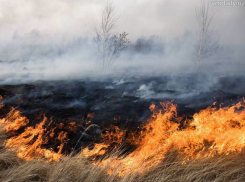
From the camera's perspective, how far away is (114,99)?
26.4 feet

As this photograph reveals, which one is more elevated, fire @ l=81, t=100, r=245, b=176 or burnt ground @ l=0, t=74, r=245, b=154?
burnt ground @ l=0, t=74, r=245, b=154

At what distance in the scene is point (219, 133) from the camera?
15.6 ft

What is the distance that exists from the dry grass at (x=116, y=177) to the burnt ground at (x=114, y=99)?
257 centimetres

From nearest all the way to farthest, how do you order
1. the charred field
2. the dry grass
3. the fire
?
the dry grass, the charred field, the fire

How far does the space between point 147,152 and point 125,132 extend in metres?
1.46

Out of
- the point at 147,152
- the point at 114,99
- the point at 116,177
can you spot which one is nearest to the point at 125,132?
the point at 147,152

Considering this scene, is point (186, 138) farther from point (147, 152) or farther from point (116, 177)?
point (116, 177)

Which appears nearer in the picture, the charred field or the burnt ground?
the charred field

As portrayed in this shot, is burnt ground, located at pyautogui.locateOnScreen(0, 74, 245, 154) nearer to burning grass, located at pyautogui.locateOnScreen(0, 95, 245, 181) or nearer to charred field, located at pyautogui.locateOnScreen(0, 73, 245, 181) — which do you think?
charred field, located at pyautogui.locateOnScreen(0, 73, 245, 181)

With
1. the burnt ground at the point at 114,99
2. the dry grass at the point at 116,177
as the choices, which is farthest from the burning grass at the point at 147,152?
the burnt ground at the point at 114,99

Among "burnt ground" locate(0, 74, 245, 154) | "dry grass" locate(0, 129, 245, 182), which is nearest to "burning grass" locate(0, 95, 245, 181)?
"dry grass" locate(0, 129, 245, 182)

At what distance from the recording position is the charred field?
318 centimetres

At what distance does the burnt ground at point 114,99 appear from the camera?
21.6 ft

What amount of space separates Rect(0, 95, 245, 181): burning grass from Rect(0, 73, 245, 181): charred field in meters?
0.01
